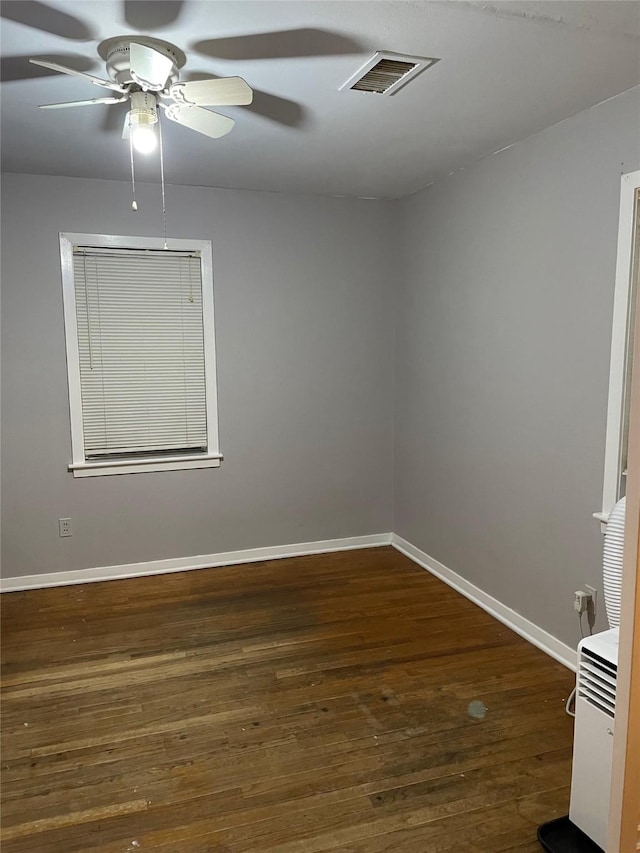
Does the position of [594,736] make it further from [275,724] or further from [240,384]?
[240,384]

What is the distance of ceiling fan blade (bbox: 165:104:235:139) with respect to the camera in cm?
231

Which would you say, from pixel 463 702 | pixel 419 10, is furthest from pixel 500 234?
pixel 463 702

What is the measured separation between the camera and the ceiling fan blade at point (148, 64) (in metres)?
1.89

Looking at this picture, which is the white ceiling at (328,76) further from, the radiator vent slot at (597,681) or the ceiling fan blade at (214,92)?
the radiator vent slot at (597,681)

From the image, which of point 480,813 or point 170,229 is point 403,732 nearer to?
point 480,813

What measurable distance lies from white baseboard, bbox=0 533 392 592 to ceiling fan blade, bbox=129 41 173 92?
10.2ft

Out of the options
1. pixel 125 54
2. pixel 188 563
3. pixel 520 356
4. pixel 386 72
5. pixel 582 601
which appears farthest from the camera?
pixel 188 563

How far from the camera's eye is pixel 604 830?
188 centimetres

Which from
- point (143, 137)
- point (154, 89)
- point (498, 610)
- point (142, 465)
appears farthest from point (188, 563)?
point (154, 89)

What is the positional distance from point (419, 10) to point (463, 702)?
8.62ft

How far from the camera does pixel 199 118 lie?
237cm

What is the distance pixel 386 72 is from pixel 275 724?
2608mm

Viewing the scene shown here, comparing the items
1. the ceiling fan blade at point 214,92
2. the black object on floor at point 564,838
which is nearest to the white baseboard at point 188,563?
the black object on floor at point 564,838

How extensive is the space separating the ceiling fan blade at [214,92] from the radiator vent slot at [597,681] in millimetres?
2167
